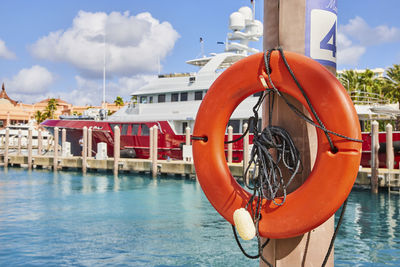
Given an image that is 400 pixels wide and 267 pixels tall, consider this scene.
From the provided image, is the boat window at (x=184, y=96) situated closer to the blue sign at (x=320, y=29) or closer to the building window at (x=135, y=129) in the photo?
the building window at (x=135, y=129)

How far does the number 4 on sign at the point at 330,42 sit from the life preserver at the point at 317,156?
27 centimetres

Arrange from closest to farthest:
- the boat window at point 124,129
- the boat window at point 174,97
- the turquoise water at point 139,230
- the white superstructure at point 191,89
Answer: the turquoise water at point 139,230
the white superstructure at point 191,89
the boat window at point 174,97
the boat window at point 124,129

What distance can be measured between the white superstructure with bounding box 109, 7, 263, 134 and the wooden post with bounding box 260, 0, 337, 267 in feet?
60.6

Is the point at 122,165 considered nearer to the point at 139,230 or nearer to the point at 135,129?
the point at 135,129

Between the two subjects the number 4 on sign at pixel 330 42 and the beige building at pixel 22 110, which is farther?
the beige building at pixel 22 110

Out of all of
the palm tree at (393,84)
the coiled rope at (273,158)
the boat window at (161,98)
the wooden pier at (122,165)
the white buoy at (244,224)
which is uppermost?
the palm tree at (393,84)

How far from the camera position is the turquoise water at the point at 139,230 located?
641 cm

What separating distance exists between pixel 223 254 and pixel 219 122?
185 inches

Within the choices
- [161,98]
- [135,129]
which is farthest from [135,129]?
[161,98]

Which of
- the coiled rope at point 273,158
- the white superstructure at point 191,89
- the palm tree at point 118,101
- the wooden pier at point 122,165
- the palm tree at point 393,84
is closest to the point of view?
the coiled rope at point 273,158

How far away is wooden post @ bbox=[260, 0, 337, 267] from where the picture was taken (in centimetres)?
218

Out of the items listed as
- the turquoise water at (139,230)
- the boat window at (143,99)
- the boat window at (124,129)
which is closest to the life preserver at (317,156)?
the turquoise water at (139,230)

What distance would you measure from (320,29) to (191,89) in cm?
2025

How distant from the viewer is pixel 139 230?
8297 mm
